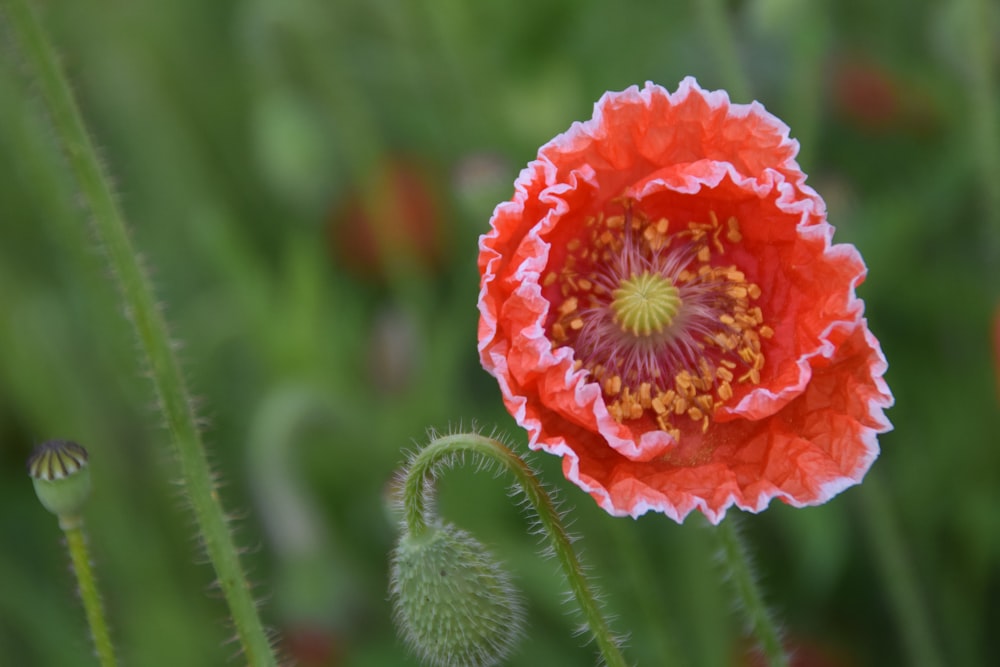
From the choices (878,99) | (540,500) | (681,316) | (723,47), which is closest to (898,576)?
(681,316)

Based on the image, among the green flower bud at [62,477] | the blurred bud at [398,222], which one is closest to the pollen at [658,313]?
the green flower bud at [62,477]

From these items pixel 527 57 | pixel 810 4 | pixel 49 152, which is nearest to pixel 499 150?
pixel 527 57

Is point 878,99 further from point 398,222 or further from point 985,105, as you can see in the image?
point 398,222

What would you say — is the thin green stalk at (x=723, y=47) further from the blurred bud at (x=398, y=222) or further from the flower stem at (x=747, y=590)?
the blurred bud at (x=398, y=222)

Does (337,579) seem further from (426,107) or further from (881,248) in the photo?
(426,107)

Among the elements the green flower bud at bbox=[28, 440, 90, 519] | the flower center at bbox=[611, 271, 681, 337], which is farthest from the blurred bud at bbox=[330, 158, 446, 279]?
the green flower bud at bbox=[28, 440, 90, 519]

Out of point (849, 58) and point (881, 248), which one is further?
point (849, 58)
